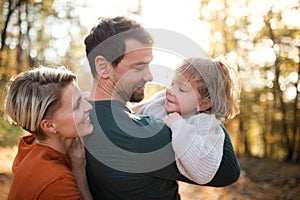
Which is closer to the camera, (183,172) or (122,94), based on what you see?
(183,172)

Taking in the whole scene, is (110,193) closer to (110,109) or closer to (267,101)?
(110,109)

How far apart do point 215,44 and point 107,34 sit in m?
13.0

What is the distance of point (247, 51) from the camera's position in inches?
571

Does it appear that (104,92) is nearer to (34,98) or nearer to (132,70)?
(132,70)

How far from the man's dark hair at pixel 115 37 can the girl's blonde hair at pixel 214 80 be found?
11.5 inches

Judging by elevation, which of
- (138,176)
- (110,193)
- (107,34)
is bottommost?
(110,193)

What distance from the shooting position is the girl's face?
2404mm

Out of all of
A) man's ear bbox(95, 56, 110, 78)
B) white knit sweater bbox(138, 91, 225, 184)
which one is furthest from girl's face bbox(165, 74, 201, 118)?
man's ear bbox(95, 56, 110, 78)

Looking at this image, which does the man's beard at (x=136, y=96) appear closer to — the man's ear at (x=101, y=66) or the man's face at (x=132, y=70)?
the man's face at (x=132, y=70)

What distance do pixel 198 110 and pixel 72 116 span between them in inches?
26.6

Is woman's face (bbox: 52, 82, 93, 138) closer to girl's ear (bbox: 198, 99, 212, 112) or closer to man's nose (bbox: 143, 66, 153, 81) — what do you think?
man's nose (bbox: 143, 66, 153, 81)

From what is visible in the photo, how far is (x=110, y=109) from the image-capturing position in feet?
7.10

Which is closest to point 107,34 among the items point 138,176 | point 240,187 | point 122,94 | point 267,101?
point 122,94

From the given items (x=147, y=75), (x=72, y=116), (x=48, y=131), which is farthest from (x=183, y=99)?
(x=48, y=131)
